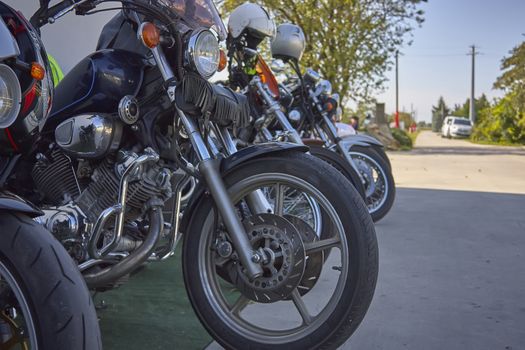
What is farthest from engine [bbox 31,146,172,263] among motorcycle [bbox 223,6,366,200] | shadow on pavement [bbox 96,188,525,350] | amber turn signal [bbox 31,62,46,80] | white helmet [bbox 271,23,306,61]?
white helmet [bbox 271,23,306,61]

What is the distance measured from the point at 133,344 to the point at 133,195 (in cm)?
70

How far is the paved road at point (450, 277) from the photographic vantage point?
9.94ft

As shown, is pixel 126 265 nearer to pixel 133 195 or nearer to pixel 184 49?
pixel 133 195

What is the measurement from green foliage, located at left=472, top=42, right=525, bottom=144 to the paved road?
968 inches

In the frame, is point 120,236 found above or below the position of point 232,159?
below

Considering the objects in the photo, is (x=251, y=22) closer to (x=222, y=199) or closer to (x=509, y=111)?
(x=222, y=199)

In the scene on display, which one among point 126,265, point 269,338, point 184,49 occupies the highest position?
point 184,49

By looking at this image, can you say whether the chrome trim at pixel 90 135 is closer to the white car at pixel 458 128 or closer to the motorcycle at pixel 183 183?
the motorcycle at pixel 183 183

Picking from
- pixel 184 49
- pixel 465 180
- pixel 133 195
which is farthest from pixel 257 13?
pixel 465 180

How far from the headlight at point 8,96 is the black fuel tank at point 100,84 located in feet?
1.54

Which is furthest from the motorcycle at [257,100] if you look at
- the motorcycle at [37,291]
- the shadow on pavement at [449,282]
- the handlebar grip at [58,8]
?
the motorcycle at [37,291]

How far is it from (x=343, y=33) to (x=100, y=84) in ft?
61.9

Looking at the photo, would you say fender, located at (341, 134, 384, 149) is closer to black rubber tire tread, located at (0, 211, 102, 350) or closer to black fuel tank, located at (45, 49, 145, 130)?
black fuel tank, located at (45, 49, 145, 130)

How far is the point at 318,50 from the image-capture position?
2133cm
